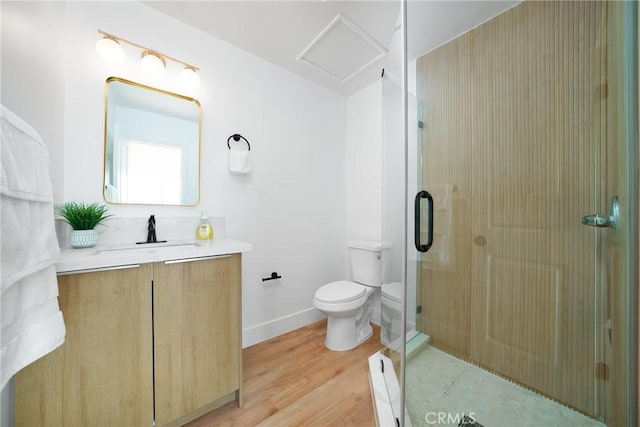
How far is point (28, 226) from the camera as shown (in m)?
0.58

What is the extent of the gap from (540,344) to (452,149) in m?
1.23

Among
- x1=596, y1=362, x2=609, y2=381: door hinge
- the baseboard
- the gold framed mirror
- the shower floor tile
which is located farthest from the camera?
the baseboard

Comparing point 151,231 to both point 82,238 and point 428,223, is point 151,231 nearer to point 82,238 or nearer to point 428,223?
point 82,238

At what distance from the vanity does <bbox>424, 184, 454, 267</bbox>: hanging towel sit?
4.10ft

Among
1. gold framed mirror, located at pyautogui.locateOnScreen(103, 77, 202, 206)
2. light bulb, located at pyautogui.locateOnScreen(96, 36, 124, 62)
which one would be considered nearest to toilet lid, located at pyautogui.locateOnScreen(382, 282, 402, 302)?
gold framed mirror, located at pyautogui.locateOnScreen(103, 77, 202, 206)

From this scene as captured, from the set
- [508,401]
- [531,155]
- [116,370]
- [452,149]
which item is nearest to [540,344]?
[508,401]

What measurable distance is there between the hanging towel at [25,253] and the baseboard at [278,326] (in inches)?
49.6

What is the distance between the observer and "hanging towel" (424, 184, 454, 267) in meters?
1.49

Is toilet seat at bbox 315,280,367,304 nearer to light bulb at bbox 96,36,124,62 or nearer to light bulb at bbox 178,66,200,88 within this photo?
light bulb at bbox 178,66,200,88

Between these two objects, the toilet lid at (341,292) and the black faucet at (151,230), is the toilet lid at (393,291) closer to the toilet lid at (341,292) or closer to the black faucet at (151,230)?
the toilet lid at (341,292)

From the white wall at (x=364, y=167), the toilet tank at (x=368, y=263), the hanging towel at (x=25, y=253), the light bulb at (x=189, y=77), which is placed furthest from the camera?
the white wall at (x=364, y=167)

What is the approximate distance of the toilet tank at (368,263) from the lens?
1.88 meters

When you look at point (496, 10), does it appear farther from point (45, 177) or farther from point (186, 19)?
point (45, 177)

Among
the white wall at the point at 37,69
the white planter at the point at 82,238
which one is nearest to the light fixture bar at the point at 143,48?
the white wall at the point at 37,69
